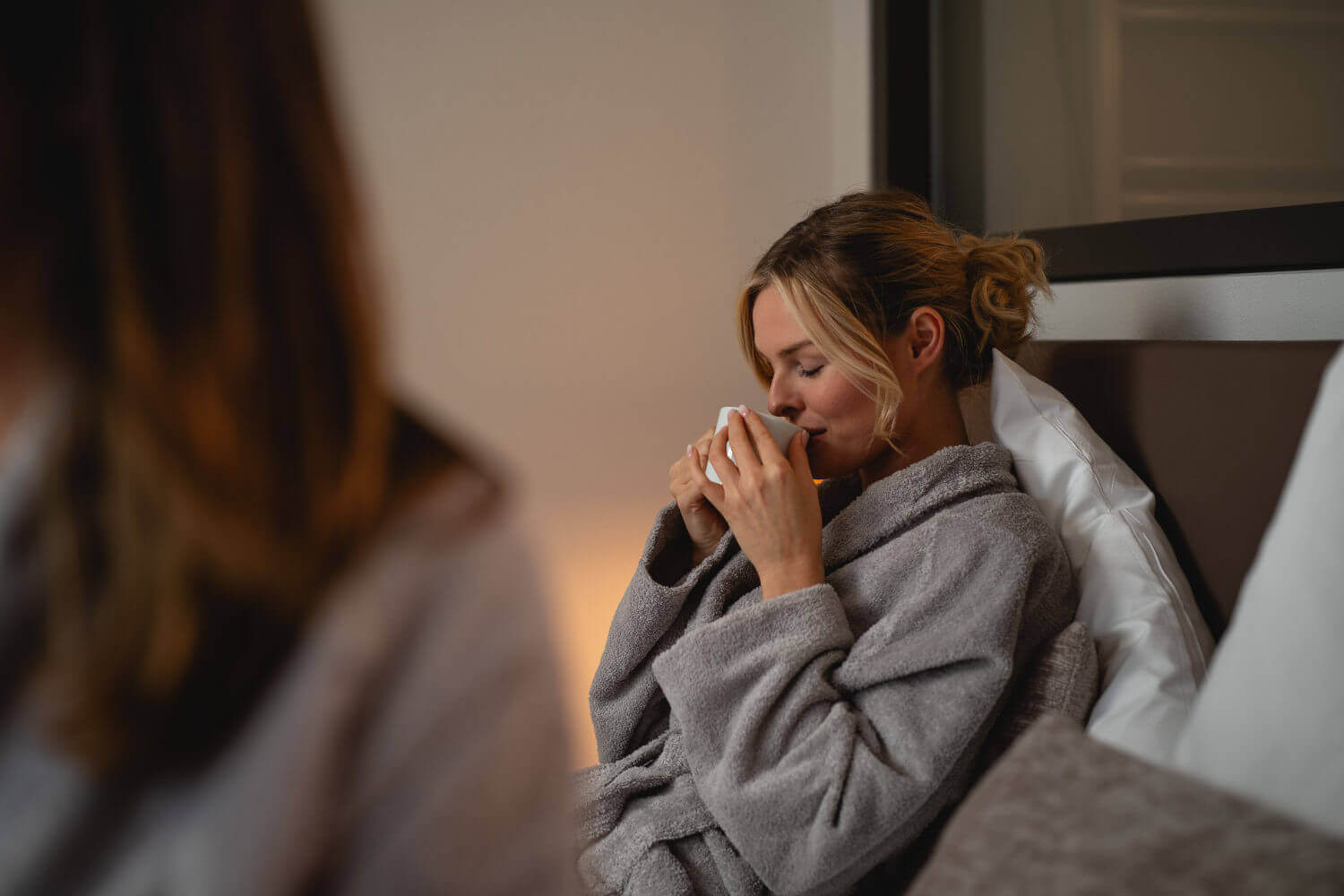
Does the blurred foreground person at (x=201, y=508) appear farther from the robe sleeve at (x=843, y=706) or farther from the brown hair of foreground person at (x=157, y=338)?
the robe sleeve at (x=843, y=706)

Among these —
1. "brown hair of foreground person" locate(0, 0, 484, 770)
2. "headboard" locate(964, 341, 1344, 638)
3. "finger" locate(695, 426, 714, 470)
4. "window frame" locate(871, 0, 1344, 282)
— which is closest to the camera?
"brown hair of foreground person" locate(0, 0, 484, 770)

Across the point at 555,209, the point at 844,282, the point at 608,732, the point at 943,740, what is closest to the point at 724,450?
the point at 844,282

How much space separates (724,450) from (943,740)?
1.59 ft

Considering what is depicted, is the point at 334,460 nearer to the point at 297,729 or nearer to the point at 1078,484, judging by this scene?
the point at 297,729

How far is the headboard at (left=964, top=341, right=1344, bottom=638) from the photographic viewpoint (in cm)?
89

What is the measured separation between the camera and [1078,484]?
3.59ft

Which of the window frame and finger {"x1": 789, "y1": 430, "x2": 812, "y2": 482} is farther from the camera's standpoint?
finger {"x1": 789, "y1": 430, "x2": 812, "y2": 482}

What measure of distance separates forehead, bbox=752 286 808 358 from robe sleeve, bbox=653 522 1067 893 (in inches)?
12.2

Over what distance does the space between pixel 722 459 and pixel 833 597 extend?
263mm

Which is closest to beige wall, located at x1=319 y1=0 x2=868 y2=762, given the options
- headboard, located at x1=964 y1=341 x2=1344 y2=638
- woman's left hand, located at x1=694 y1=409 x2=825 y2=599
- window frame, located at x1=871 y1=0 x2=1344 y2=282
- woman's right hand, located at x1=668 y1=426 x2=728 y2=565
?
window frame, located at x1=871 y1=0 x2=1344 y2=282

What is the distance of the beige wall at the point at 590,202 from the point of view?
1802mm

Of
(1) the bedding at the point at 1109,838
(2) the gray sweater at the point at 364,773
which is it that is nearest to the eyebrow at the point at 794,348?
(1) the bedding at the point at 1109,838

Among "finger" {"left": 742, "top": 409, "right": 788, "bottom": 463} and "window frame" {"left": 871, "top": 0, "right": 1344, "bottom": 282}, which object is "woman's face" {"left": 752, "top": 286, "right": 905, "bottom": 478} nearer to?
"finger" {"left": 742, "top": 409, "right": 788, "bottom": 463}

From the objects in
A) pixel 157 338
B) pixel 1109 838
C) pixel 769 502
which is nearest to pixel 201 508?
pixel 157 338
